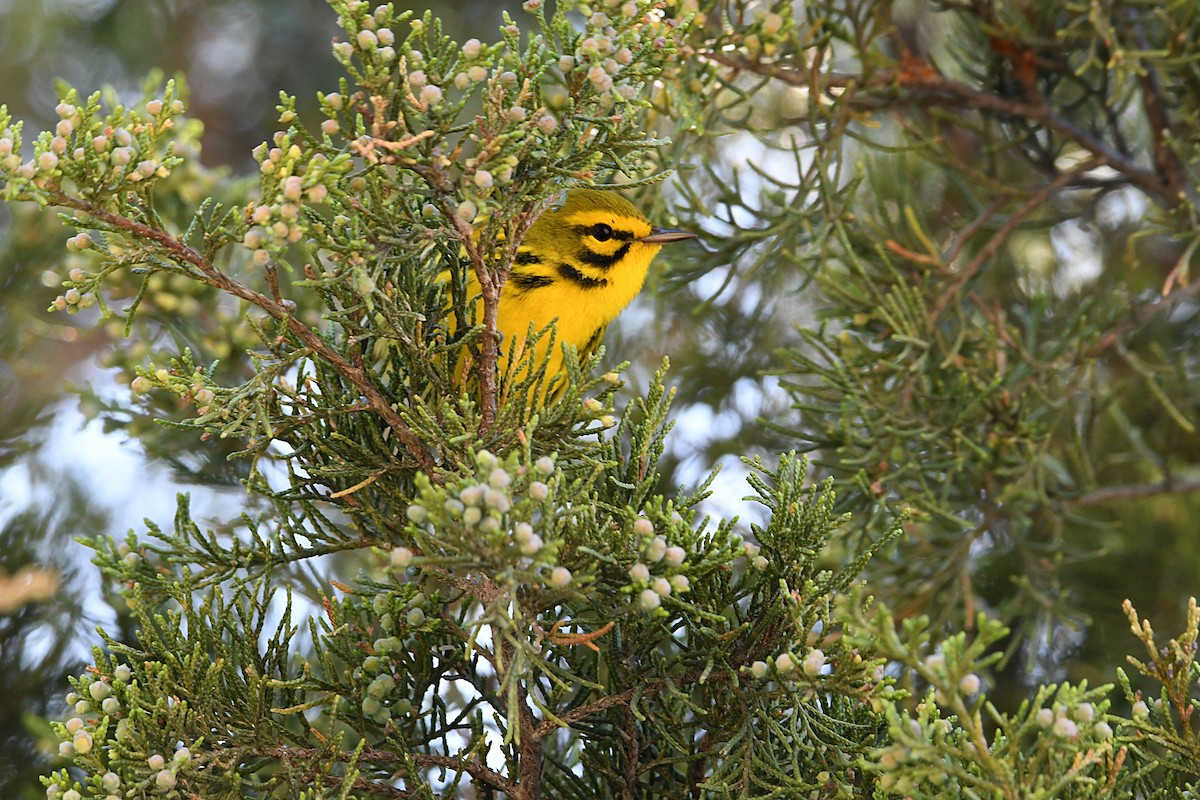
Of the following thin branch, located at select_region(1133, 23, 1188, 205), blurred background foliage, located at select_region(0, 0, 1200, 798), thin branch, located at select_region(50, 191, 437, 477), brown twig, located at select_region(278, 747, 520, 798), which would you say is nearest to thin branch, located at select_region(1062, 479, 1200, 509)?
blurred background foliage, located at select_region(0, 0, 1200, 798)

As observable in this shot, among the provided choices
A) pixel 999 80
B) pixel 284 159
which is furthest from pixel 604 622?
pixel 999 80

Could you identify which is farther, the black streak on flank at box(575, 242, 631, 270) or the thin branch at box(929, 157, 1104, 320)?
the black streak on flank at box(575, 242, 631, 270)

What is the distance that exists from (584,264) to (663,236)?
175 millimetres

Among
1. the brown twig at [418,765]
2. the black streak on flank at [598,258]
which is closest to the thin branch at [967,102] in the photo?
the black streak on flank at [598,258]

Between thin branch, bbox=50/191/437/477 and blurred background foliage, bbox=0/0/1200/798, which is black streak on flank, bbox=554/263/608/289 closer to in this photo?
blurred background foliage, bbox=0/0/1200/798

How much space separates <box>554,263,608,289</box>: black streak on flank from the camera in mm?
2410

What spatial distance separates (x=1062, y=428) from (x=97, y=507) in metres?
2.49

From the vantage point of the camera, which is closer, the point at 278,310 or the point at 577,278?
the point at 278,310

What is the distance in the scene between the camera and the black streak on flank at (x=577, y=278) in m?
2.41

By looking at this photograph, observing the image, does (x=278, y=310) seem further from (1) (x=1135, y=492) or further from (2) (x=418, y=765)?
(1) (x=1135, y=492)

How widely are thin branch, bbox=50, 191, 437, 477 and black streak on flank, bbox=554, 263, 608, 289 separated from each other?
34.9 inches

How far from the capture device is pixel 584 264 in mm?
2457

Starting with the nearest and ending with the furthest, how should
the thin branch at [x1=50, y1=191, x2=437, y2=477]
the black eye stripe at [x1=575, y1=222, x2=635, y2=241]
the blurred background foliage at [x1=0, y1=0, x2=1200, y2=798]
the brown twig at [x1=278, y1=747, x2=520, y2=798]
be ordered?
the thin branch at [x1=50, y1=191, x2=437, y2=477], the brown twig at [x1=278, y1=747, x2=520, y2=798], the blurred background foliage at [x1=0, y1=0, x2=1200, y2=798], the black eye stripe at [x1=575, y1=222, x2=635, y2=241]

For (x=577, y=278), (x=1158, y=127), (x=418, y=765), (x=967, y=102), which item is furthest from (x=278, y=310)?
(x=1158, y=127)
